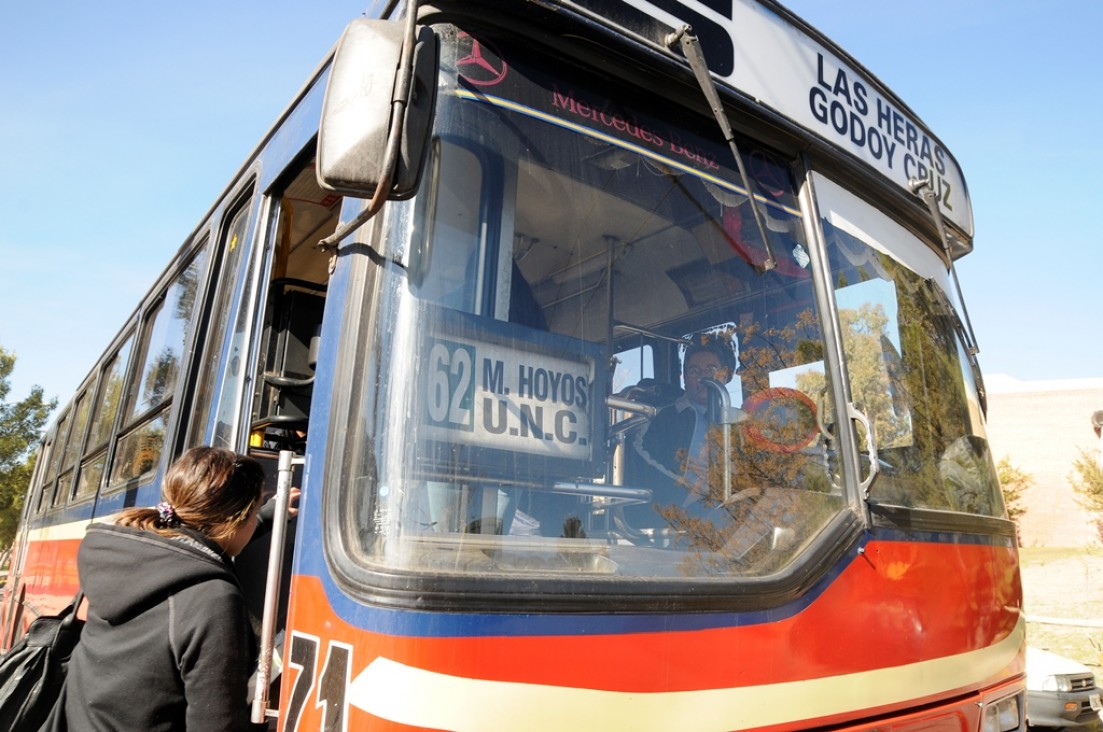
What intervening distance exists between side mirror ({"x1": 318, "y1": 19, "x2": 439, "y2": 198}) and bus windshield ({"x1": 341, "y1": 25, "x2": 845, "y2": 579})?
6.0 inches

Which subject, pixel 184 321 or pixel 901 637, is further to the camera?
pixel 184 321

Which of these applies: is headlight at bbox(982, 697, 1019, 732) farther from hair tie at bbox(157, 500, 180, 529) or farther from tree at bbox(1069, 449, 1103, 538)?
tree at bbox(1069, 449, 1103, 538)

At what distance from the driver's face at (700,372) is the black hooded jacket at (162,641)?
126 centimetres

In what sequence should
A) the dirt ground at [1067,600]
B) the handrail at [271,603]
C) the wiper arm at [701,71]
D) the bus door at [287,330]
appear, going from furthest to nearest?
the dirt ground at [1067,600]
the bus door at [287,330]
the wiper arm at [701,71]
the handrail at [271,603]

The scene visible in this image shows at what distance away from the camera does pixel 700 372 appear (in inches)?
97.6

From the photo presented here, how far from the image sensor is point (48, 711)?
2279 millimetres

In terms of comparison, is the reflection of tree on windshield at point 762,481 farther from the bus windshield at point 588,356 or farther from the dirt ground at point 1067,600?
the dirt ground at point 1067,600

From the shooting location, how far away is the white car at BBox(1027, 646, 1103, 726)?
643 centimetres

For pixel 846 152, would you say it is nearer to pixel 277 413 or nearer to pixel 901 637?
pixel 901 637

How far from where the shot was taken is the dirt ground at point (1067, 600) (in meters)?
11.2

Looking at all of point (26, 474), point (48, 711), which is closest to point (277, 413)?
point (48, 711)

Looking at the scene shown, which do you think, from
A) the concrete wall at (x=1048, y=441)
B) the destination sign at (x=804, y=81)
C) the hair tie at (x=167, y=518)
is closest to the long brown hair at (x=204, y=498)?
the hair tie at (x=167, y=518)

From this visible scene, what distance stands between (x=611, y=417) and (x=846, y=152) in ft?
4.40

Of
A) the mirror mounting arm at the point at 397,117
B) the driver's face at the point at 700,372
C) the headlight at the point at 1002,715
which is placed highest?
the mirror mounting arm at the point at 397,117
